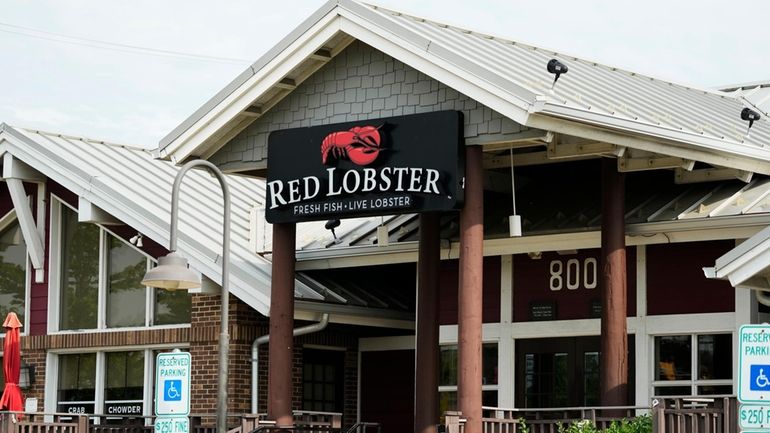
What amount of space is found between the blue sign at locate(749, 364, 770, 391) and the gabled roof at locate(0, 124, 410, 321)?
1306 cm

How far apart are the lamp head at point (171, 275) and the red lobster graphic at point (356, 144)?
3885mm

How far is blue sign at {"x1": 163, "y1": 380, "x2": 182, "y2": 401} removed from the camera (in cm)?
1576

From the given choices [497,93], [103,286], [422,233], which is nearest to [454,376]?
[422,233]

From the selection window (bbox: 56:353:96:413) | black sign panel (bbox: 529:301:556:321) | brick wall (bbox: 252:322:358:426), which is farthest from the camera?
window (bbox: 56:353:96:413)

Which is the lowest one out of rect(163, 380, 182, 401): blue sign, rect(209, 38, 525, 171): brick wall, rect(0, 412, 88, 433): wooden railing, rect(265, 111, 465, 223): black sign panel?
rect(0, 412, 88, 433): wooden railing

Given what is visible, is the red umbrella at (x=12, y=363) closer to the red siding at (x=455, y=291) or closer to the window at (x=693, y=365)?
the red siding at (x=455, y=291)

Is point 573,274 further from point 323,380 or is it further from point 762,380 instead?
point 762,380

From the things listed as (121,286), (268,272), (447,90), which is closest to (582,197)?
(447,90)

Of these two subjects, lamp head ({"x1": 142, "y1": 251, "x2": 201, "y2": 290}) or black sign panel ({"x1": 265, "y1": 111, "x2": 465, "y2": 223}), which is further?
black sign panel ({"x1": 265, "y1": 111, "x2": 465, "y2": 223})

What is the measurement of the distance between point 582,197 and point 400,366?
5.37 meters

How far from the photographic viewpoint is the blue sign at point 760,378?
1053 cm

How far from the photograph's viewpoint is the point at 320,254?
24141mm

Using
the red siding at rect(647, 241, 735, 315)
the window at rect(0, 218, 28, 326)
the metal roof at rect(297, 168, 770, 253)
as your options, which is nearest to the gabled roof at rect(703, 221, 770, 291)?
the metal roof at rect(297, 168, 770, 253)

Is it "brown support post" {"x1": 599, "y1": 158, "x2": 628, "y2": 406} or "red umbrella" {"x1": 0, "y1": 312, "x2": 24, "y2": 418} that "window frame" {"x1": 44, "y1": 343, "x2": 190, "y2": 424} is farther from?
"brown support post" {"x1": 599, "y1": 158, "x2": 628, "y2": 406}
